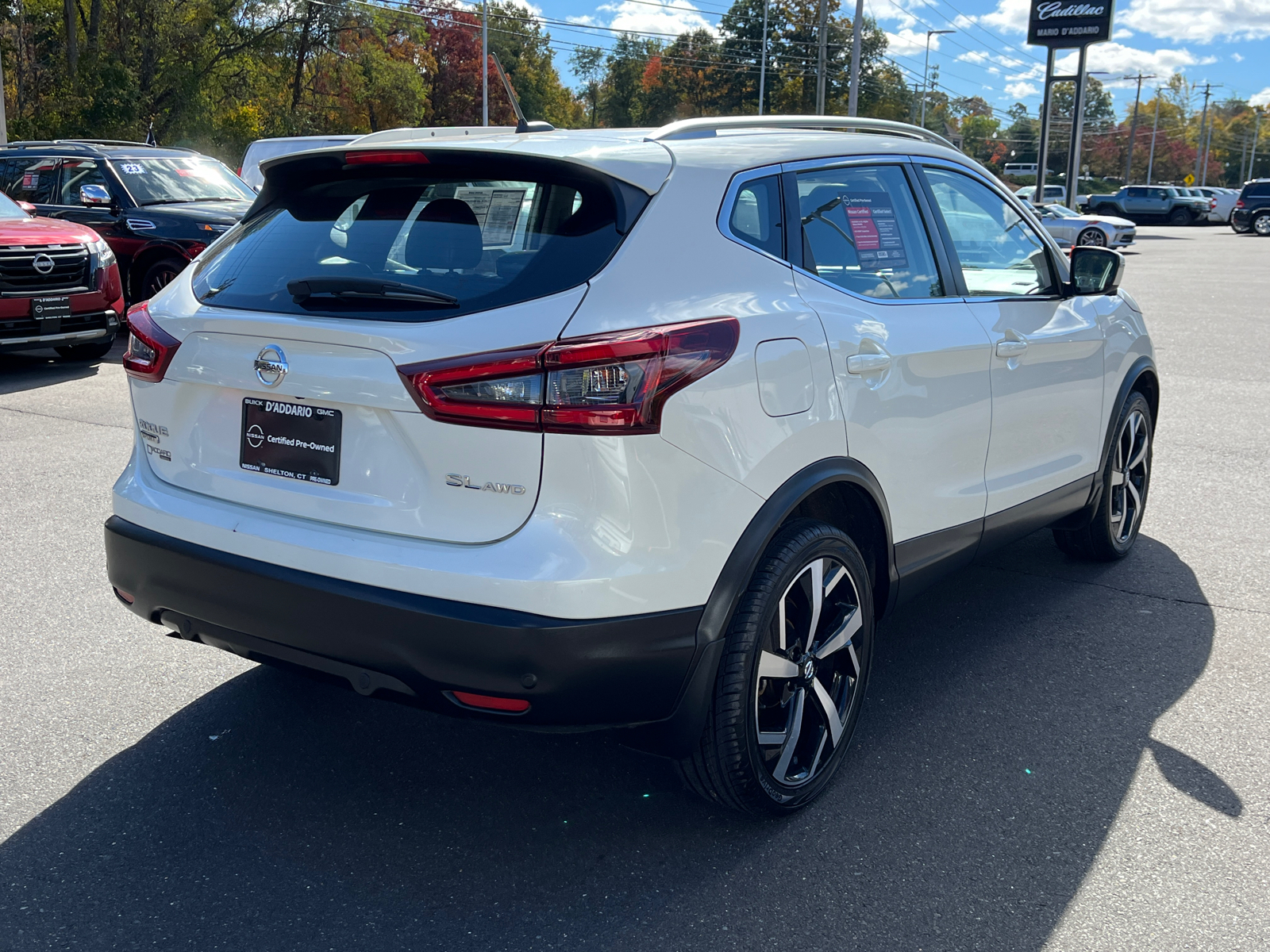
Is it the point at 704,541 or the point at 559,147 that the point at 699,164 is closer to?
the point at 559,147

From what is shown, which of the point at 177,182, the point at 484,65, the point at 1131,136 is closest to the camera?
the point at 177,182

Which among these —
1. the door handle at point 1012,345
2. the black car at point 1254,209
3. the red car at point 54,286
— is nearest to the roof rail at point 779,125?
the door handle at point 1012,345

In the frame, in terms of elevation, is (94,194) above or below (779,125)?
below

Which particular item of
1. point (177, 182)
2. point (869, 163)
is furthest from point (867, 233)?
point (177, 182)

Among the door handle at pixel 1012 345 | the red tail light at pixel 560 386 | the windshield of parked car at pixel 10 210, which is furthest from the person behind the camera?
the windshield of parked car at pixel 10 210

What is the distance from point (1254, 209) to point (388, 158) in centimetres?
5269

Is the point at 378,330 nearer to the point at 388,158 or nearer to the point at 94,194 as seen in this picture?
the point at 388,158

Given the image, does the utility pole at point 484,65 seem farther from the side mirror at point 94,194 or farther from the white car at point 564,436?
the white car at point 564,436

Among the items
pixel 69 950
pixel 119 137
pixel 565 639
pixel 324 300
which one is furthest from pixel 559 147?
pixel 119 137

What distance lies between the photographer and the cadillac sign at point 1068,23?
3531 cm

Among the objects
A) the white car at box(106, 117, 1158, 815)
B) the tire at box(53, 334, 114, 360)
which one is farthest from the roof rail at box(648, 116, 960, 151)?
the tire at box(53, 334, 114, 360)

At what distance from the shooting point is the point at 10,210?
34.2 ft

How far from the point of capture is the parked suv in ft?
176

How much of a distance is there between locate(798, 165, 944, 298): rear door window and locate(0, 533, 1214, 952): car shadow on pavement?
1.37 meters
